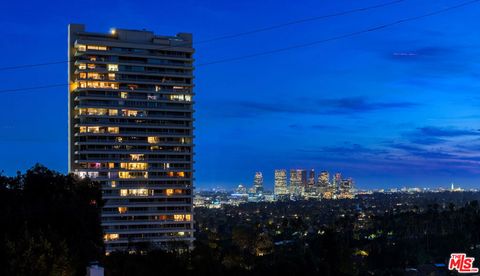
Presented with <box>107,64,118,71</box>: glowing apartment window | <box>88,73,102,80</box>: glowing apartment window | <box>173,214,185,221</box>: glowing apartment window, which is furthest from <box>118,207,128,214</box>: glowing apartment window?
<box>107,64,118,71</box>: glowing apartment window

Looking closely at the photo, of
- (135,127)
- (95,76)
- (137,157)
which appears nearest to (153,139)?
(135,127)

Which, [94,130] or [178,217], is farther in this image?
[178,217]

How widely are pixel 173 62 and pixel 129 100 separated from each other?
8.63m

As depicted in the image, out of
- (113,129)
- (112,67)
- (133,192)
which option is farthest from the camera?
(112,67)

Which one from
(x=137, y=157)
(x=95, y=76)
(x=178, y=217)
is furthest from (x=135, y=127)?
(x=178, y=217)

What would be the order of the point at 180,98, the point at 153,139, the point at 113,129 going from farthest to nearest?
the point at 180,98, the point at 153,139, the point at 113,129

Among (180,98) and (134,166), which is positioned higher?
(180,98)

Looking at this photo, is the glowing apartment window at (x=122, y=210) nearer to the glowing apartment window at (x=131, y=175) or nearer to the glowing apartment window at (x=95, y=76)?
the glowing apartment window at (x=131, y=175)

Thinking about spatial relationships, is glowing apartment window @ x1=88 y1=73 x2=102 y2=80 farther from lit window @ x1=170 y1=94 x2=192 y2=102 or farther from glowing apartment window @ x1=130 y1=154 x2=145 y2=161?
Result: glowing apartment window @ x1=130 y1=154 x2=145 y2=161

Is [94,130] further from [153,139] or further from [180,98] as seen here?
[180,98]

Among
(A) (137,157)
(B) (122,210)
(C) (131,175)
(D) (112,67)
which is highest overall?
(D) (112,67)

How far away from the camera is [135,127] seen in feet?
286

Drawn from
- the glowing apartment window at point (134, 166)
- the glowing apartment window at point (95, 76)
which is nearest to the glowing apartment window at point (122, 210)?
the glowing apartment window at point (134, 166)

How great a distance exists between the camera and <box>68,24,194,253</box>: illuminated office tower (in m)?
84.9
